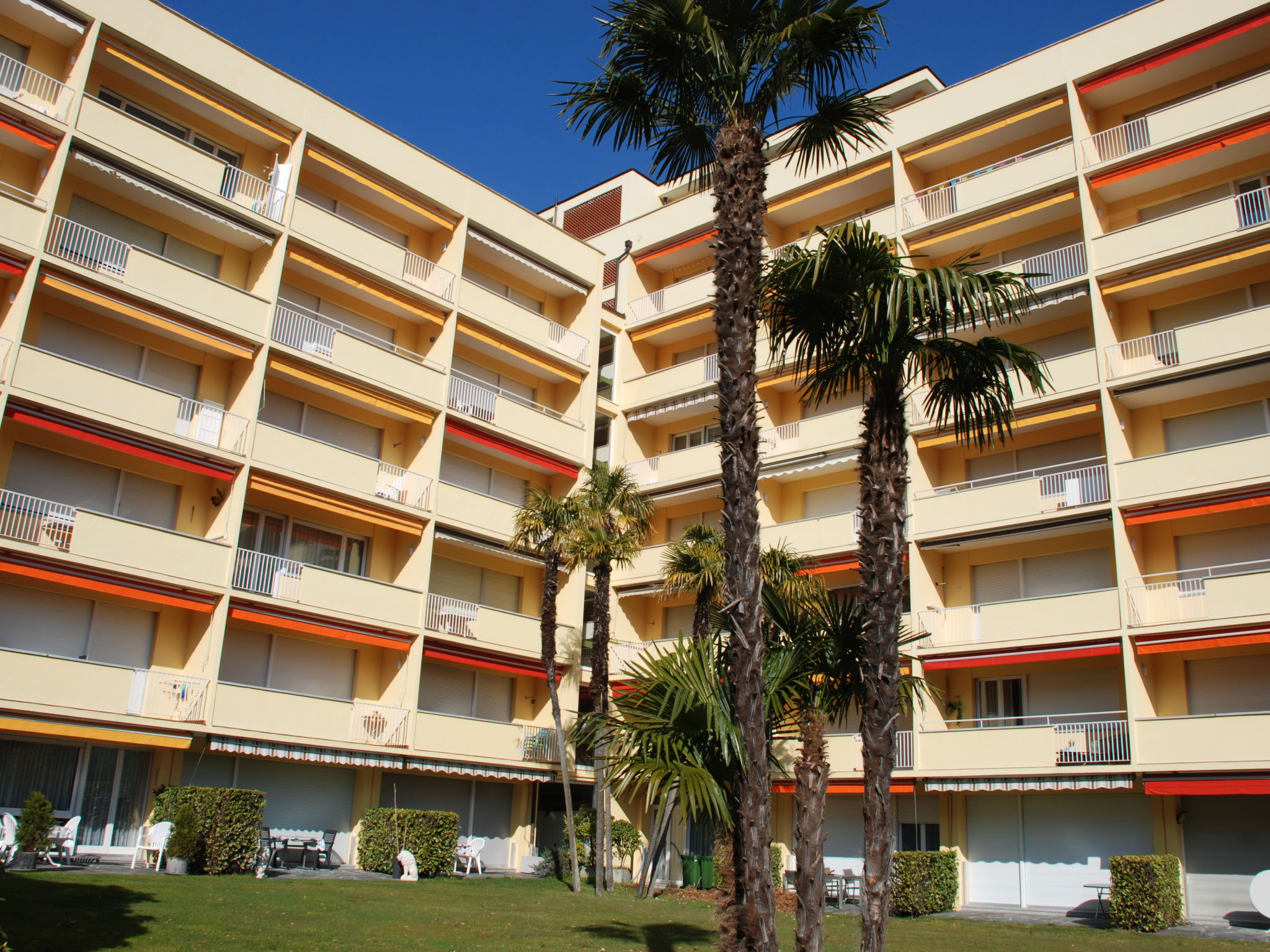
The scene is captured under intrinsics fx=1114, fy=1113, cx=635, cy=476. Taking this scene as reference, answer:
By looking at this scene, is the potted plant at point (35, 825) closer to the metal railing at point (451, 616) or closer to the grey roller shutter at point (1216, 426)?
the metal railing at point (451, 616)

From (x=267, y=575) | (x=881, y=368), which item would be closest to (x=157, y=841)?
(x=267, y=575)

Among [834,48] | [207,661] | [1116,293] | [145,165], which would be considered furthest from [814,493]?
[834,48]

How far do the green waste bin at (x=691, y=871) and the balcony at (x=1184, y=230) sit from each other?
18.0m

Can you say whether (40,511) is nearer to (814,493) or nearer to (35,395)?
(35,395)

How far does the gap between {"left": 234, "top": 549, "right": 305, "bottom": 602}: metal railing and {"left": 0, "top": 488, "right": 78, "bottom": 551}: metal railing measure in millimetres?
3771

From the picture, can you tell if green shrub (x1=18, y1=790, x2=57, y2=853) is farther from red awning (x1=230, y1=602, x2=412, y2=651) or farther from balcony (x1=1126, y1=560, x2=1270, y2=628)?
balcony (x1=1126, y1=560, x2=1270, y2=628)

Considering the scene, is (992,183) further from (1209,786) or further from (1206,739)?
(1209,786)

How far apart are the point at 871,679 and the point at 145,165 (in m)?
21.6

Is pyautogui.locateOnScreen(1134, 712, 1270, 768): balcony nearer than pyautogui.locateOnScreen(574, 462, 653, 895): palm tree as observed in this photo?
Yes

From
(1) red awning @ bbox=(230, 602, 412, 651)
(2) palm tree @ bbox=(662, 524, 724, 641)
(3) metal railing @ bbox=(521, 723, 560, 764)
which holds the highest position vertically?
(2) palm tree @ bbox=(662, 524, 724, 641)

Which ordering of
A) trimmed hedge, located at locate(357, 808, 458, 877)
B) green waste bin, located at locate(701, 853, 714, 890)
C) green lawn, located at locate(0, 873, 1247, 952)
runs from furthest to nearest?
green waste bin, located at locate(701, 853, 714, 890) < trimmed hedge, located at locate(357, 808, 458, 877) < green lawn, located at locate(0, 873, 1247, 952)

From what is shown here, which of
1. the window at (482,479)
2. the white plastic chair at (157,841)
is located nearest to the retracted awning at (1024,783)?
the window at (482,479)

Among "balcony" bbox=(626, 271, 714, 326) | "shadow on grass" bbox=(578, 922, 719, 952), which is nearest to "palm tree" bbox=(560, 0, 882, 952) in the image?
"shadow on grass" bbox=(578, 922, 719, 952)

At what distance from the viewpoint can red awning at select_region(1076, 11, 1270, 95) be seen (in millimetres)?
26406
